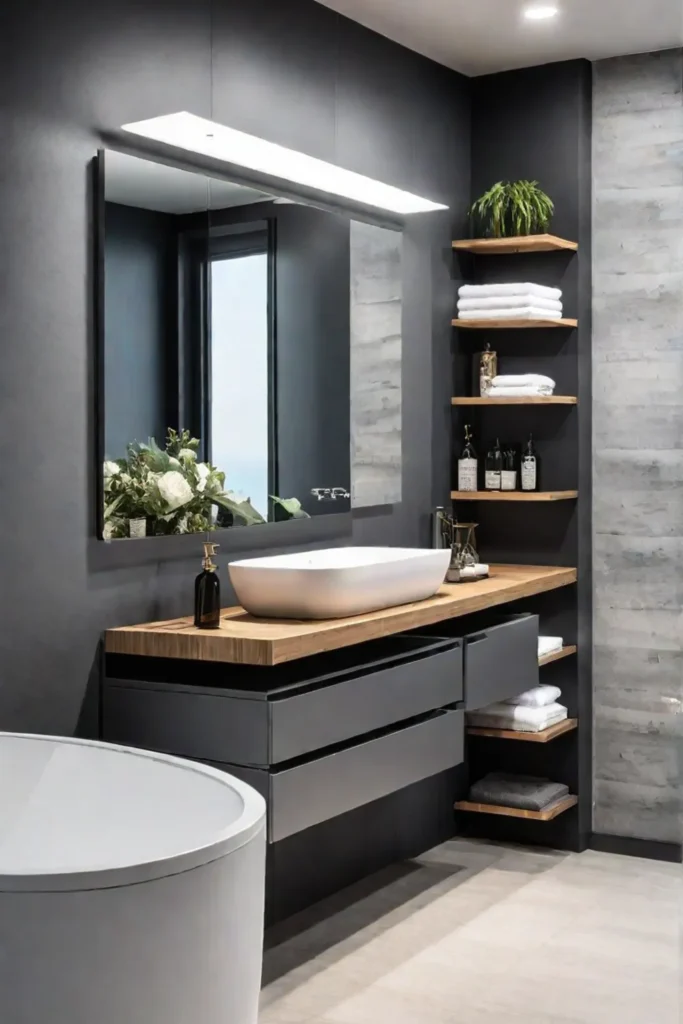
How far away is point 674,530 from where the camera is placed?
4.55 meters

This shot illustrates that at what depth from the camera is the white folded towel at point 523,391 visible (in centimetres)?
452

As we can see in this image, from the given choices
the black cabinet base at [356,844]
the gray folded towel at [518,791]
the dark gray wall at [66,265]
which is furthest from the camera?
the gray folded towel at [518,791]

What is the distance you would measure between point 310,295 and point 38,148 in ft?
3.71

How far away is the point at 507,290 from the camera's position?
4559mm

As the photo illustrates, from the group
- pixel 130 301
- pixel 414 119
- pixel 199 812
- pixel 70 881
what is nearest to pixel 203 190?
pixel 130 301

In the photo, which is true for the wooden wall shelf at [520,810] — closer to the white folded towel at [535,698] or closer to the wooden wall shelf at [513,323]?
the white folded towel at [535,698]

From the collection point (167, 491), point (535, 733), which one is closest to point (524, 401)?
point (535, 733)

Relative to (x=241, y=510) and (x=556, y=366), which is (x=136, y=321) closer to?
(x=241, y=510)

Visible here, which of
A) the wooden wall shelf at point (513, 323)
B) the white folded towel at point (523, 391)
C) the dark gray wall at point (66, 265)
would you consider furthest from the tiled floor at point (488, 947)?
the wooden wall shelf at point (513, 323)

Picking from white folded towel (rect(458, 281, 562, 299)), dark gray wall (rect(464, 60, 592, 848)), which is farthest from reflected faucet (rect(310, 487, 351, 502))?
white folded towel (rect(458, 281, 562, 299))

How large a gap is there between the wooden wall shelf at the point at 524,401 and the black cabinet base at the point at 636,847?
5.18ft

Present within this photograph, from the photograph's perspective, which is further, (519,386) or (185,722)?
(519,386)

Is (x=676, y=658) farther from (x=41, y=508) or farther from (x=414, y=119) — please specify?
(x=41, y=508)

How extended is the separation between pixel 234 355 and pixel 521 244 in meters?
1.41
